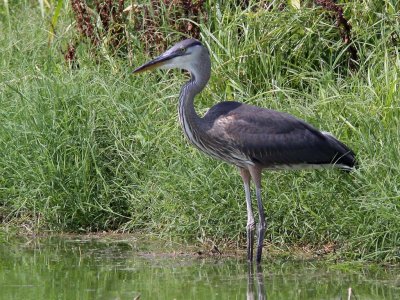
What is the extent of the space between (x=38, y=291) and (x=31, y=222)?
5.80 feet

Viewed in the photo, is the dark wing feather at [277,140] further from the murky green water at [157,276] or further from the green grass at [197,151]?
the murky green water at [157,276]

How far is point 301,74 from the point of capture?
28.2 feet

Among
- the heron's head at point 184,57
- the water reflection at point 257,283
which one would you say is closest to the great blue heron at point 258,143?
the water reflection at point 257,283

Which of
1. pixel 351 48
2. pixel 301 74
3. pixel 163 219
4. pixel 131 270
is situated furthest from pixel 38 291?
pixel 351 48

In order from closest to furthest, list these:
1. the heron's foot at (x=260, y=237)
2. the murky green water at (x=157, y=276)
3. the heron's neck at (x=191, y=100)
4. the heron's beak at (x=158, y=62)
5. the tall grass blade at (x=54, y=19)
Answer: the murky green water at (x=157, y=276), the heron's foot at (x=260, y=237), the heron's neck at (x=191, y=100), the heron's beak at (x=158, y=62), the tall grass blade at (x=54, y=19)

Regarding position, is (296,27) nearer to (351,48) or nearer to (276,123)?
(351,48)

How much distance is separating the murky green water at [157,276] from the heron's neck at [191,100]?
840 mm

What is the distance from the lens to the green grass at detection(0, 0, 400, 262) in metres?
7.33

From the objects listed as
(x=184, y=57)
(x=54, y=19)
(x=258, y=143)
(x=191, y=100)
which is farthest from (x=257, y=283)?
(x=54, y=19)

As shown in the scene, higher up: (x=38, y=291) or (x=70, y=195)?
(x=70, y=195)

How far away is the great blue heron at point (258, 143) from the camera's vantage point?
7.30m

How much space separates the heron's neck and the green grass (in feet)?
1.20

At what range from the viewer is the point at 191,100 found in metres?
7.67

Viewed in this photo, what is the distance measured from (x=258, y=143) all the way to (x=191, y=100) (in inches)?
23.8
